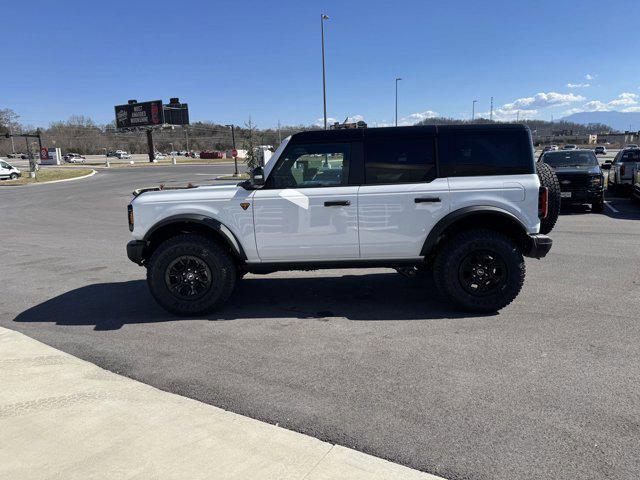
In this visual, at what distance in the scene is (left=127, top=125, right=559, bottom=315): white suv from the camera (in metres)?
5.12

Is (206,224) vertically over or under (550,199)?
under

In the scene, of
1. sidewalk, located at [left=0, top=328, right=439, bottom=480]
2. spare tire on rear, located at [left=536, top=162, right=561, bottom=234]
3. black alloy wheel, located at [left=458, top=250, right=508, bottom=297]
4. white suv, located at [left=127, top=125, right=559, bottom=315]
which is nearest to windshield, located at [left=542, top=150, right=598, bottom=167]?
spare tire on rear, located at [left=536, top=162, right=561, bottom=234]

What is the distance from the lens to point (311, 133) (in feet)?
17.4

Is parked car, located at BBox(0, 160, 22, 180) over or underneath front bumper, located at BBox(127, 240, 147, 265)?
over

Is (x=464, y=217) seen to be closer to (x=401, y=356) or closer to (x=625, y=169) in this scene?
(x=401, y=356)

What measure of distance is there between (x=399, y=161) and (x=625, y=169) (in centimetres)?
1421

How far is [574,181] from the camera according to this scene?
13.0 m

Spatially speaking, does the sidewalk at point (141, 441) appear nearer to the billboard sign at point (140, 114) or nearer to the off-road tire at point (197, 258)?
the off-road tire at point (197, 258)

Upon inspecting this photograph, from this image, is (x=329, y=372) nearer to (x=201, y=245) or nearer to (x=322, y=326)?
(x=322, y=326)

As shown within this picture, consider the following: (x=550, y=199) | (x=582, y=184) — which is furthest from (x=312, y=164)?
(x=582, y=184)

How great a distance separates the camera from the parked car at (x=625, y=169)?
1573 cm

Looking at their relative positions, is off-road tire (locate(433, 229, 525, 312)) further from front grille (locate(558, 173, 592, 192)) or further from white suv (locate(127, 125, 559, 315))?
front grille (locate(558, 173, 592, 192))

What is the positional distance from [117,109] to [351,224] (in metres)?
77.7

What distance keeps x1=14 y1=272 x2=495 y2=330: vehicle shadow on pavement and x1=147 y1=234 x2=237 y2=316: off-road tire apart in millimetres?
163
